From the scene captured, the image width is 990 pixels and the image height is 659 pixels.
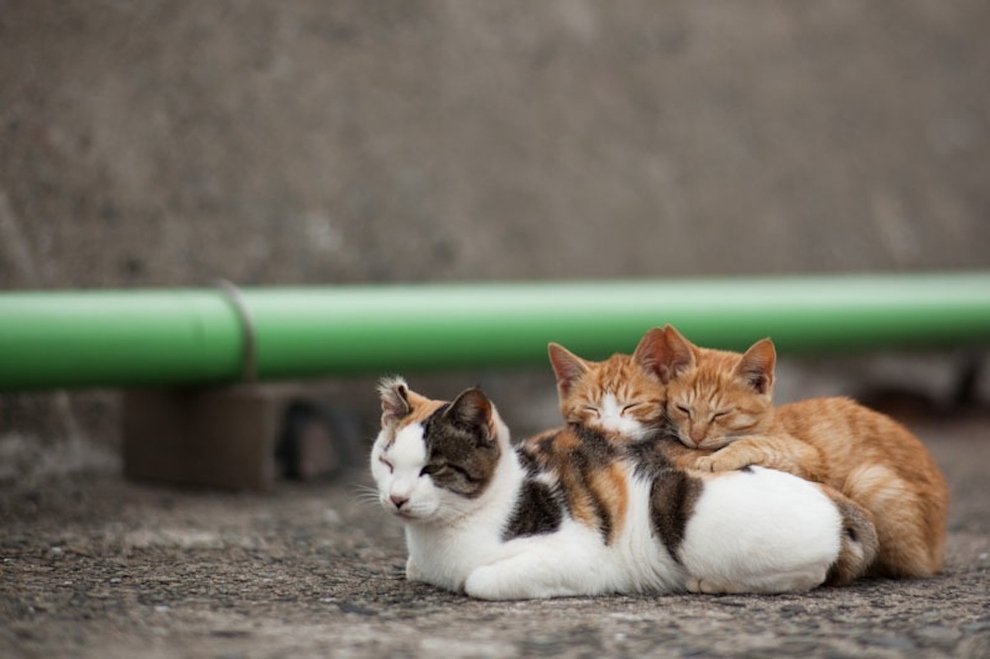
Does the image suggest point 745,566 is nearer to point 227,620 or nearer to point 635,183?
point 227,620

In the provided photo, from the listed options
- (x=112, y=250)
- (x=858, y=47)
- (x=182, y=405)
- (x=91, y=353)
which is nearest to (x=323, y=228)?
(x=112, y=250)

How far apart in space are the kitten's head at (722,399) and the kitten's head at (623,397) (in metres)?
0.05

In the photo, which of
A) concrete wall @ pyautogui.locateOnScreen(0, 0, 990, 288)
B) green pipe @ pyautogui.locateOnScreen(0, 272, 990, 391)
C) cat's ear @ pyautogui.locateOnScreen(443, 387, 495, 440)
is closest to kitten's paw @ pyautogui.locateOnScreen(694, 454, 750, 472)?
cat's ear @ pyautogui.locateOnScreen(443, 387, 495, 440)

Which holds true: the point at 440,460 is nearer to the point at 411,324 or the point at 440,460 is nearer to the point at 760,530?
the point at 760,530

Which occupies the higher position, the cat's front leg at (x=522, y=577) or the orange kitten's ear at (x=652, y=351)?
the orange kitten's ear at (x=652, y=351)

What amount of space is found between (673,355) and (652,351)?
0.06m

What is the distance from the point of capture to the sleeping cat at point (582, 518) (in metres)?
2.94

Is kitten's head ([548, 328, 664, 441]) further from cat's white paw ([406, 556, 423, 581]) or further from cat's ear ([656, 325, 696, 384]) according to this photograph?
cat's white paw ([406, 556, 423, 581])

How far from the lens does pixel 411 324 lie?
17.3 ft

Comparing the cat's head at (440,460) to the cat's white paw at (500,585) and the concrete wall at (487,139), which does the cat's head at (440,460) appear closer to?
the cat's white paw at (500,585)

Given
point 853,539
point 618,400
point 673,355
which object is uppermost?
point 673,355

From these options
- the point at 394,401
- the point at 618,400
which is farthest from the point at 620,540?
the point at 394,401

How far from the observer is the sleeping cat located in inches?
116

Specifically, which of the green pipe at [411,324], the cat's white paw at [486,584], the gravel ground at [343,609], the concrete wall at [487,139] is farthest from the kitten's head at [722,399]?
the concrete wall at [487,139]
